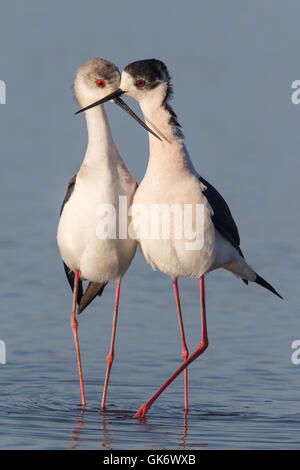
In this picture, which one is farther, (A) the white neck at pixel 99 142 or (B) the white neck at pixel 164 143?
(A) the white neck at pixel 99 142

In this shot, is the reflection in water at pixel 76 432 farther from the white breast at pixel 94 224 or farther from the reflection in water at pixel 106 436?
the white breast at pixel 94 224

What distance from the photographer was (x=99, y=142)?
10.5m

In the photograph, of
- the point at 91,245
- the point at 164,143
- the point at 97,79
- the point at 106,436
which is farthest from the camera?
the point at 97,79

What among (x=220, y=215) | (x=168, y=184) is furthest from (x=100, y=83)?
(x=220, y=215)

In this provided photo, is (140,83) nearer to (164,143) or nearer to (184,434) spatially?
(164,143)

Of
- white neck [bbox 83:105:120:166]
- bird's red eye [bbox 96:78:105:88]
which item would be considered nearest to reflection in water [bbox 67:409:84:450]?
white neck [bbox 83:105:120:166]

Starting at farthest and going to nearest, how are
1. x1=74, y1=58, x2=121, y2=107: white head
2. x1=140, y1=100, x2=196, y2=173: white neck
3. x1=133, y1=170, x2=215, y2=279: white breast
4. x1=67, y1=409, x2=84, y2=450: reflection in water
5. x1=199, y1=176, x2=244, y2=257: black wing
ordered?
x1=74, y1=58, x2=121, y2=107: white head → x1=199, y1=176, x2=244, y2=257: black wing → x1=140, y1=100, x2=196, y2=173: white neck → x1=133, y1=170, x2=215, y2=279: white breast → x1=67, y1=409, x2=84, y2=450: reflection in water

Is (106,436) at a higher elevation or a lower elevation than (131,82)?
lower

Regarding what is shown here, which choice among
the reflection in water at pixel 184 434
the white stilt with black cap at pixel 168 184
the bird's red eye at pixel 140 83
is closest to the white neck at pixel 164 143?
the white stilt with black cap at pixel 168 184

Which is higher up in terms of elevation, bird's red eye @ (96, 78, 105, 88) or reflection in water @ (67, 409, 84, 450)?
bird's red eye @ (96, 78, 105, 88)

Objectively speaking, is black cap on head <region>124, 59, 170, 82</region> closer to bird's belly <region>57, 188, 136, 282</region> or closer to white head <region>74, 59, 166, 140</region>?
white head <region>74, 59, 166, 140</region>

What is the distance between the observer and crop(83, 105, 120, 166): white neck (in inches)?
410

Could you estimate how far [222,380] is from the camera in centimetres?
1205

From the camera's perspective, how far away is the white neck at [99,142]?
1042cm
